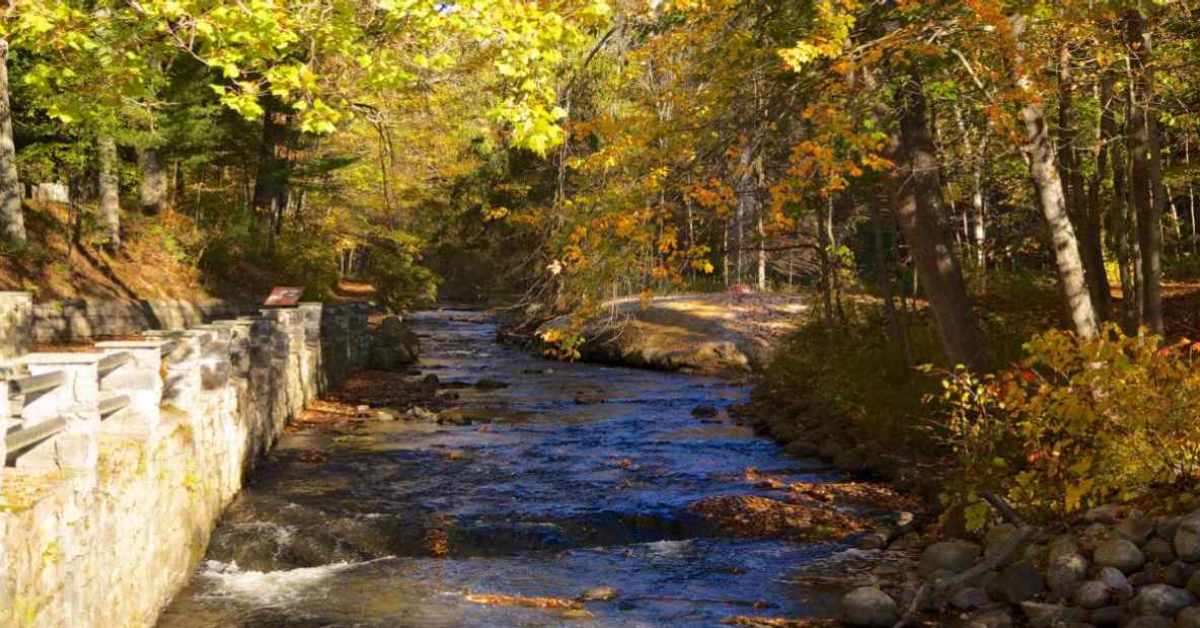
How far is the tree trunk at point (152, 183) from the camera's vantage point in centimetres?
3031

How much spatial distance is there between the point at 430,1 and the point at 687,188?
3.07 m

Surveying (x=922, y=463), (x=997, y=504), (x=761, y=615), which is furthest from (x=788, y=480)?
(x=761, y=615)

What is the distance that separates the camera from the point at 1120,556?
26.3ft

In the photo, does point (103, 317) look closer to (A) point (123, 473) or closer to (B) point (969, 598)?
(A) point (123, 473)

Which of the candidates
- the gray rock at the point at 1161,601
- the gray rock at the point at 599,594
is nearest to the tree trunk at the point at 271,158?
the gray rock at the point at 599,594

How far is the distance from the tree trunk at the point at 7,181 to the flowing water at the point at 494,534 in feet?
30.4

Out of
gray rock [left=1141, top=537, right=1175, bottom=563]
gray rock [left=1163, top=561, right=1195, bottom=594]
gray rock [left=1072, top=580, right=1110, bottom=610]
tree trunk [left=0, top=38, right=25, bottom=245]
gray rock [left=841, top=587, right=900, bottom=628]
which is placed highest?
tree trunk [left=0, top=38, right=25, bottom=245]

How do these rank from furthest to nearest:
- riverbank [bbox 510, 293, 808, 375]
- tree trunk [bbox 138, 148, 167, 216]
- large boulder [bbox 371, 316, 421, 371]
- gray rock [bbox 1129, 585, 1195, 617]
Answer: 1. tree trunk [bbox 138, 148, 167, 216]
2. large boulder [bbox 371, 316, 421, 371]
3. riverbank [bbox 510, 293, 808, 375]
4. gray rock [bbox 1129, 585, 1195, 617]

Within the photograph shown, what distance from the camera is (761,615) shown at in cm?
870

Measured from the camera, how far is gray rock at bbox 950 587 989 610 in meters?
8.47

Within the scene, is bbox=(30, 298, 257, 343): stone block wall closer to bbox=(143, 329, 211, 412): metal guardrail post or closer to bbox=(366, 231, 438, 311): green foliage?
bbox=(143, 329, 211, 412): metal guardrail post

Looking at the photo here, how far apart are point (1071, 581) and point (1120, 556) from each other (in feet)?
1.29

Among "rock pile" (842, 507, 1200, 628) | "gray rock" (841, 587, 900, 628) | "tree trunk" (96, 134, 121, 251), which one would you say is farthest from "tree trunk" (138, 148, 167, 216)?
"rock pile" (842, 507, 1200, 628)

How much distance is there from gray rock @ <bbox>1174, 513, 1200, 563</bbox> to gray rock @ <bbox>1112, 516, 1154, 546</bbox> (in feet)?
1.08
